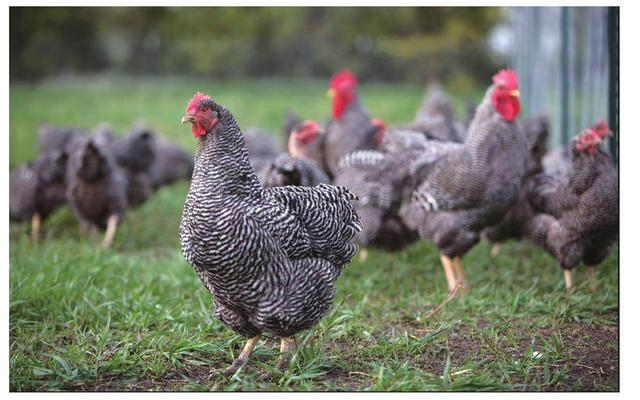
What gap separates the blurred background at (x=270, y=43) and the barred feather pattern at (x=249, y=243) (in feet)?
56.0

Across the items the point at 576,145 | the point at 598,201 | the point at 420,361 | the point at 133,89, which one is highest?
the point at 133,89

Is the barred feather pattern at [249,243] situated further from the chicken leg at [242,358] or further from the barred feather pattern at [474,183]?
the barred feather pattern at [474,183]

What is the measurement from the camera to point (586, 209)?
5.17 meters

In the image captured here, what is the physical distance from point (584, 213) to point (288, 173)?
7.31ft

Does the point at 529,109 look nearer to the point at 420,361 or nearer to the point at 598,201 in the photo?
the point at 598,201

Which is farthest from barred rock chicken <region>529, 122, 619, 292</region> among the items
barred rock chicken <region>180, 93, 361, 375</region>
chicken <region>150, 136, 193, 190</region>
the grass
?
chicken <region>150, 136, 193, 190</region>

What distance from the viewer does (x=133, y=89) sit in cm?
1970

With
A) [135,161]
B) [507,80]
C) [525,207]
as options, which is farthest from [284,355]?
[135,161]

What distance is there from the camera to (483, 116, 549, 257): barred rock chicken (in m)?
6.02

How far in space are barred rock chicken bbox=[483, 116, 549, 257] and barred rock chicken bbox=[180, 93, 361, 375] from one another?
110 inches

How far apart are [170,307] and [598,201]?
3198 mm

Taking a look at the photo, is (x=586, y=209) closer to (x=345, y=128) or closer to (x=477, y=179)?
(x=477, y=179)

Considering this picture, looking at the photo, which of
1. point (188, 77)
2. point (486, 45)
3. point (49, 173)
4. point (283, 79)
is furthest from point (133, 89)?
point (49, 173)

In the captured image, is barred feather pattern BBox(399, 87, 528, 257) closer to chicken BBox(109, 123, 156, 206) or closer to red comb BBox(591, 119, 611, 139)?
red comb BBox(591, 119, 611, 139)
